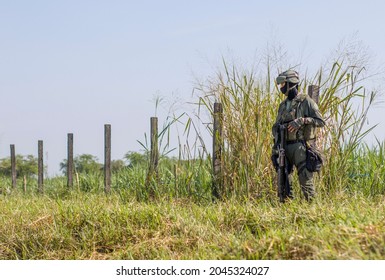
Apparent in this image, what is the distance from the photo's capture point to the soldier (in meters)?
7.85

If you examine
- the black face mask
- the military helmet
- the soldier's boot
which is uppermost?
the military helmet

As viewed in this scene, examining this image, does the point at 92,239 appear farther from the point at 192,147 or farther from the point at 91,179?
the point at 91,179

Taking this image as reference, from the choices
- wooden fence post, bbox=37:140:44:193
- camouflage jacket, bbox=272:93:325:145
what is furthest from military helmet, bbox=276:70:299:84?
wooden fence post, bbox=37:140:44:193

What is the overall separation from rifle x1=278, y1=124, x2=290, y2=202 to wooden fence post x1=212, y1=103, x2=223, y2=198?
4.39 feet

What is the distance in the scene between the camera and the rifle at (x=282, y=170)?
25.9ft

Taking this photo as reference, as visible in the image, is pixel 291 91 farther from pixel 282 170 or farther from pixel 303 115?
pixel 282 170

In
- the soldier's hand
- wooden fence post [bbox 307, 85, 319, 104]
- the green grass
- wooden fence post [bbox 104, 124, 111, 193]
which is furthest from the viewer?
wooden fence post [bbox 104, 124, 111, 193]

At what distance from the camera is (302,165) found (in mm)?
7867

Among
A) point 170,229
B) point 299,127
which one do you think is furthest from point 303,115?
point 170,229

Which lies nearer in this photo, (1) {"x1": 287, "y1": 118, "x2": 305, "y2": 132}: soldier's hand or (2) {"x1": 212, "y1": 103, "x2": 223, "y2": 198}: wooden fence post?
(1) {"x1": 287, "y1": 118, "x2": 305, "y2": 132}: soldier's hand

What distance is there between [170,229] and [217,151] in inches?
111

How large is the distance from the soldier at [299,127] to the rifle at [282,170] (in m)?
0.05

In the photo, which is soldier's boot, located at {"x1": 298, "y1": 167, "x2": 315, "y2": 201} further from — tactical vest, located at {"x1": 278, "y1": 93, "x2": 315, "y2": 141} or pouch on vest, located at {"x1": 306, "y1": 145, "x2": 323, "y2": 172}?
tactical vest, located at {"x1": 278, "y1": 93, "x2": 315, "y2": 141}

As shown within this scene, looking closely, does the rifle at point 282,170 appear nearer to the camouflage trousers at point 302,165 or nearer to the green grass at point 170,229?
the camouflage trousers at point 302,165
